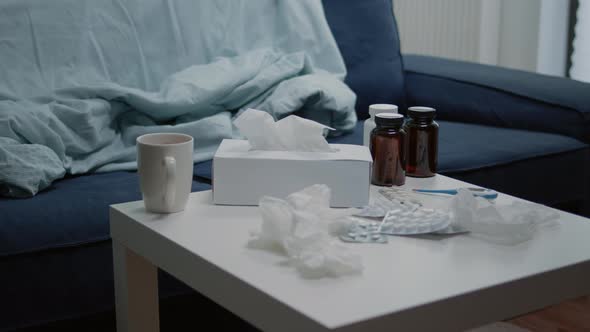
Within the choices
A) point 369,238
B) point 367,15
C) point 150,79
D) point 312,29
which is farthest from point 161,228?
point 367,15

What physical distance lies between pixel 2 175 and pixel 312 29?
95 cm

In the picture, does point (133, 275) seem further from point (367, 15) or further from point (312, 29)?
point (367, 15)

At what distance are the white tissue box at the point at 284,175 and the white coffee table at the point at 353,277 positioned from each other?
0.03 metres

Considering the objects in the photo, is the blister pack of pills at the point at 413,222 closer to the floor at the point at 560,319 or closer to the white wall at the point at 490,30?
the floor at the point at 560,319

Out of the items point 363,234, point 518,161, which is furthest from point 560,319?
point 363,234

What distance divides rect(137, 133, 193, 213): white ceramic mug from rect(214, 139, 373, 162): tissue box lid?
59mm

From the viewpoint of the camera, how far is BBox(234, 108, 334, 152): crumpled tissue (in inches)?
45.7

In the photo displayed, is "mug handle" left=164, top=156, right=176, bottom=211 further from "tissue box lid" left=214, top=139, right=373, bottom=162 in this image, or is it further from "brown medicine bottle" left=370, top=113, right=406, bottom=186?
"brown medicine bottle" left=370, top=113, right=406, bottom=186

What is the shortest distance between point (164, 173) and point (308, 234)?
237mm

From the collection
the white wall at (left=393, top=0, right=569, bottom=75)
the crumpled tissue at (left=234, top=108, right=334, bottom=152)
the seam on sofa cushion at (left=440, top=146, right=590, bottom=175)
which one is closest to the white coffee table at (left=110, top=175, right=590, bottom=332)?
the crumpled tissue at (left=234, top=108, right=334, bottom=152)

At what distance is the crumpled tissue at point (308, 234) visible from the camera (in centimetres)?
87

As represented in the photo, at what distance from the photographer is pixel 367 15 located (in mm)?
2191

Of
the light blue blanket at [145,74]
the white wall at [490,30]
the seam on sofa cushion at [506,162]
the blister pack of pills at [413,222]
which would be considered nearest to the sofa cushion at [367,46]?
the light blue blanket at [145,74]

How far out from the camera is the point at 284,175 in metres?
1.12
